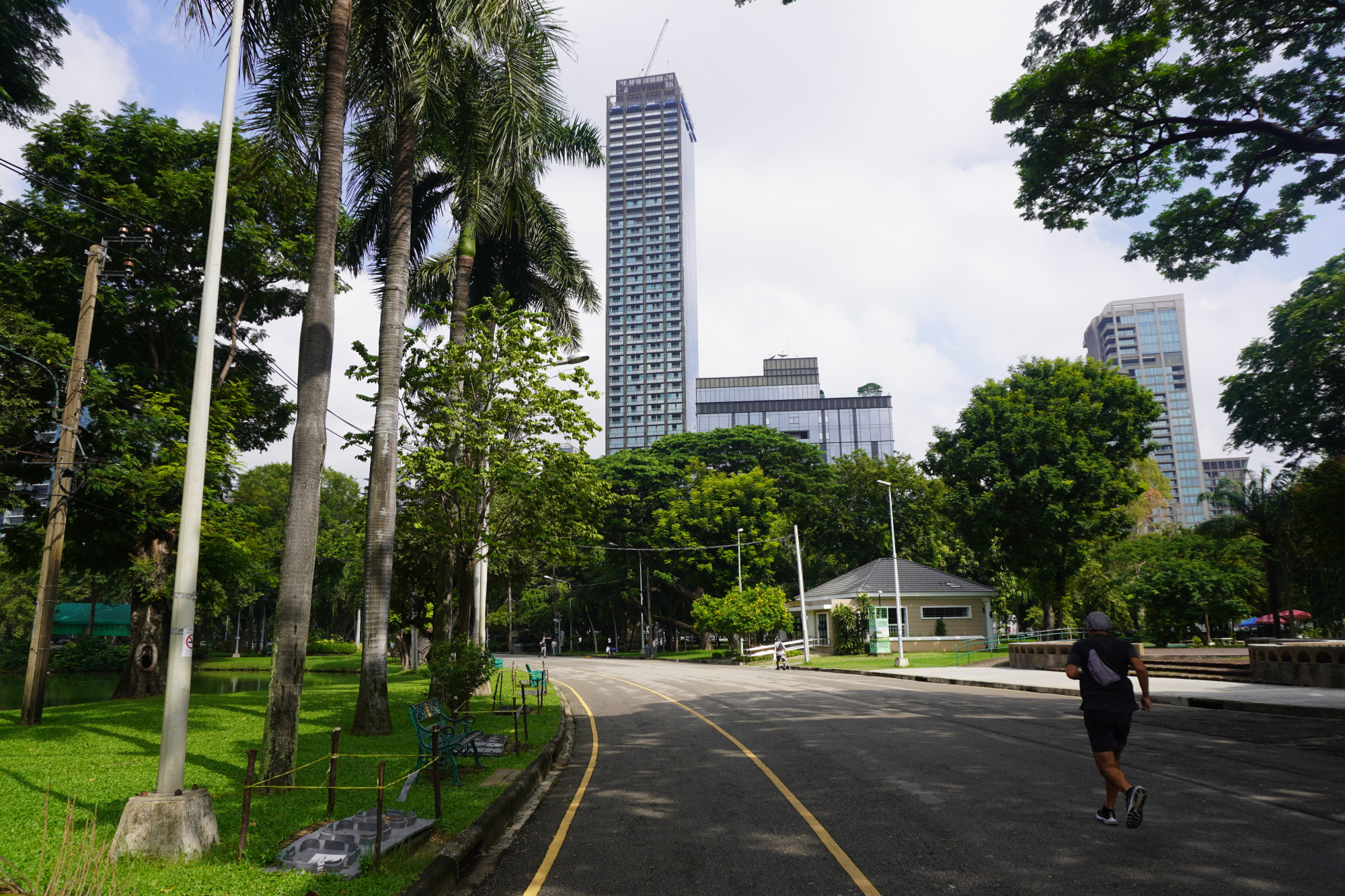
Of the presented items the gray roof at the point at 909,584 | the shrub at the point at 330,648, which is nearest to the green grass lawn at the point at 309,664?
the shrub at the point at 330,648

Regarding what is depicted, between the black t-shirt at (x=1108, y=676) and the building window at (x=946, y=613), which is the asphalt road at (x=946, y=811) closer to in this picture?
the black t-shirt at (x=1108, y=676)

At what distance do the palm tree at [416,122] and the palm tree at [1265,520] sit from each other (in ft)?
141

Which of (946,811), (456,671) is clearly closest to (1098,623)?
(946,811)

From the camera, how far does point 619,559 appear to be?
6594cm

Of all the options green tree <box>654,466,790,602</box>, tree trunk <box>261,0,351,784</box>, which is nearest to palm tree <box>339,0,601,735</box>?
tree trunk <box>261,0,351,784</box>

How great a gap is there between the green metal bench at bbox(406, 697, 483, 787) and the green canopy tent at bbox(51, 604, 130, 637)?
7576 cm

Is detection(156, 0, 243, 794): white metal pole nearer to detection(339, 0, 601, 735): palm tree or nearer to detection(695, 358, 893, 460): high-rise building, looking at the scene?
detection(339, 0, 601, 735): palm tree

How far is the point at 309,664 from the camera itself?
53.0 meters

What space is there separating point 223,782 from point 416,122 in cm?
1214

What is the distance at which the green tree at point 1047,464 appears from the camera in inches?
1561

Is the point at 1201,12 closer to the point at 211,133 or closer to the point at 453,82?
the point at 453,82

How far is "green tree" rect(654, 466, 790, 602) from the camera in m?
56.8

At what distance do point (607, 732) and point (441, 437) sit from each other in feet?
25.8

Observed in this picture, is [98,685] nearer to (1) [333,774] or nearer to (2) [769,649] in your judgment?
(2) [769,649]
